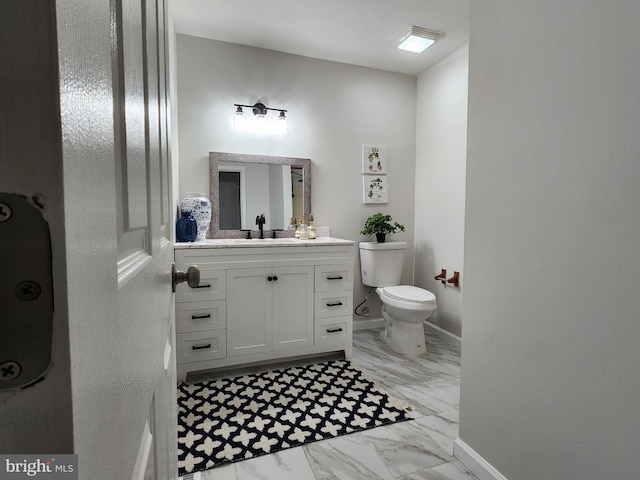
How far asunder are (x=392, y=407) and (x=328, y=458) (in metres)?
0.53

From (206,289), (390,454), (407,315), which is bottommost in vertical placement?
(390,454)

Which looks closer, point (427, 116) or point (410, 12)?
point (410, 12)

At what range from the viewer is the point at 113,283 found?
0.89 ft

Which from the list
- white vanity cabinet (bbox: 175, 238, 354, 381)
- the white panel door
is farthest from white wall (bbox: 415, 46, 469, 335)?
the white panel door

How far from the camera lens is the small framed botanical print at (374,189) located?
314 cm

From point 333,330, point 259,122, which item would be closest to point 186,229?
point 259,122

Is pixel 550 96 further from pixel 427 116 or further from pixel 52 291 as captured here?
pixel 427 116

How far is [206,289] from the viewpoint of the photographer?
2.15m

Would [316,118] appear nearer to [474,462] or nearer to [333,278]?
[333,278]

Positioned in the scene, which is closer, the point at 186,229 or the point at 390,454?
the point at 390,454

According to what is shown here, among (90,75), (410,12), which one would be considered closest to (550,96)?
(90,75)

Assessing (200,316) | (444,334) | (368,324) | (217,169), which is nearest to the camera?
(200,316)

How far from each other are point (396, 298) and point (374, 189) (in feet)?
3.74

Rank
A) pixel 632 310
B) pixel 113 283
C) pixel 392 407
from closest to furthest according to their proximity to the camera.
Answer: pixel 113 283 → pixel 632 310 → pixel 392 407
